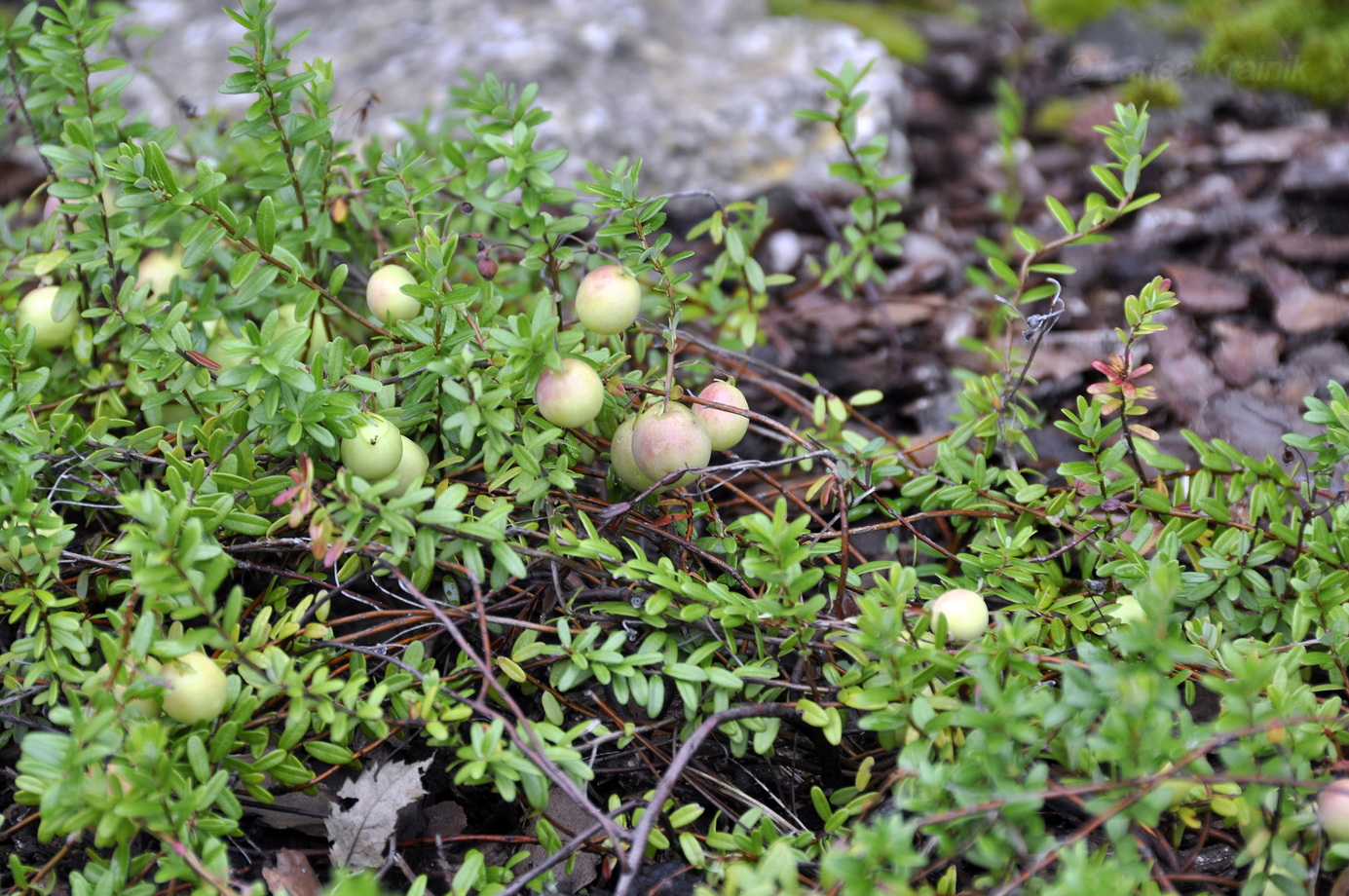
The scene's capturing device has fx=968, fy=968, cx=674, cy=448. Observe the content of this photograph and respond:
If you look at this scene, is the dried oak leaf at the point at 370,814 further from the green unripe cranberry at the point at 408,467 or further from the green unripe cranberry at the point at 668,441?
the green unripe cranberry at the point at 668,441

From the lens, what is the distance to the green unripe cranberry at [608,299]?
5.37ft

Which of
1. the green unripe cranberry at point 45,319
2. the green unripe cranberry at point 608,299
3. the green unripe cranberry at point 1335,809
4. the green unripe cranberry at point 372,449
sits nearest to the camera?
the green unripe cranberry at point 1335,809

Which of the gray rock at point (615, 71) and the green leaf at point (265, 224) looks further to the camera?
the gray rock at point (615, 71)

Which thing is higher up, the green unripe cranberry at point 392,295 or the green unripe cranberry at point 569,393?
the green unripe cranberry at point 392,295

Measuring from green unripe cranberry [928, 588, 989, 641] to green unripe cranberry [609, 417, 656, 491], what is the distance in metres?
0.52

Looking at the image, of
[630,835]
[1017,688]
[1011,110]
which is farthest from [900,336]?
[630,835]

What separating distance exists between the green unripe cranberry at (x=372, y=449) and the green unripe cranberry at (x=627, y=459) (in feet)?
1.19

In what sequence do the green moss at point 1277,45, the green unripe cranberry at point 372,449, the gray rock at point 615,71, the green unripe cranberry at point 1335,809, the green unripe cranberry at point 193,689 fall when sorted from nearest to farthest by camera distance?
the green unripe cranberry at point 1335,809 < the green unripe cranberry at point 193,689 < the green unripe cranberry at point 372,449 < the gray rock at point 615,71 < the green moss at point 1277,45

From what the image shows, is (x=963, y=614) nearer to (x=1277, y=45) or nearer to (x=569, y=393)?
(x=569, y=393)

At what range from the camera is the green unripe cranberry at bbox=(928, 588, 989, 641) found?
5.04 ft

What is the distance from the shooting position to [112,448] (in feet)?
5.62

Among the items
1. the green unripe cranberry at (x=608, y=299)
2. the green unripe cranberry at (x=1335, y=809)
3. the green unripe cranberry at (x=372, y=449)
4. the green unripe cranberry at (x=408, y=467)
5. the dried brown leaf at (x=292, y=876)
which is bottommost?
the dried brown leaf at (x=292, y=876)

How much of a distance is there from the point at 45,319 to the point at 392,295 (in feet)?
2.42

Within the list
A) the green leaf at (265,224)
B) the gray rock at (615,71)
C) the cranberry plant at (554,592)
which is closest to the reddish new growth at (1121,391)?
the cranberry plant at (554,592)
